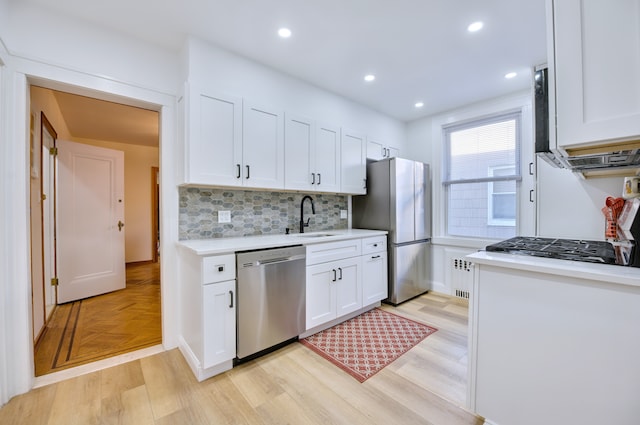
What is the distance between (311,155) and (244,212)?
0.92m

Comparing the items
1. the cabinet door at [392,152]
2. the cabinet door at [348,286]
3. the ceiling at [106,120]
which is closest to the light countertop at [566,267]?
the cabinet door at [348,286]

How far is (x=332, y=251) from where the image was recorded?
2521 millimetres

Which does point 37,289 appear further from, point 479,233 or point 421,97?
point 479,233

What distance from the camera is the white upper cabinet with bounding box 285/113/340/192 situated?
260cm

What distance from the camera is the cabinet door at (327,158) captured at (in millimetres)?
2844

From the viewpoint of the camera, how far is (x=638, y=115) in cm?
93

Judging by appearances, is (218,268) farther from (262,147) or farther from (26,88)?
(26,88)

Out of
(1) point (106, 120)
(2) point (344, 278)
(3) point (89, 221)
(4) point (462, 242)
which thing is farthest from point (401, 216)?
(1) point (106, 120)

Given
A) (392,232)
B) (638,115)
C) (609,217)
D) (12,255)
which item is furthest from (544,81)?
(12,255)

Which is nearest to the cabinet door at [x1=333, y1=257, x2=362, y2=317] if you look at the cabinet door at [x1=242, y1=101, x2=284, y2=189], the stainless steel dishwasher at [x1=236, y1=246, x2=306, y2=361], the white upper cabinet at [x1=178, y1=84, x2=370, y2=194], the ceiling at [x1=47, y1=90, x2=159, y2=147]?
the stainless steel dishwasher at [x1=236, y1=246, x2=306, y2=361]

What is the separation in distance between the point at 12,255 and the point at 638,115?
3223mm

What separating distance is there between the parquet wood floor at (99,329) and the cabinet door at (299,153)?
1943 mm

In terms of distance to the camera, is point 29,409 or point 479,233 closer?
point 29,409

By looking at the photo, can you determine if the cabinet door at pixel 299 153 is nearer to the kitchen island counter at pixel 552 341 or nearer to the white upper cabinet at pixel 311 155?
the white upper cabinet at pixel 311 155
